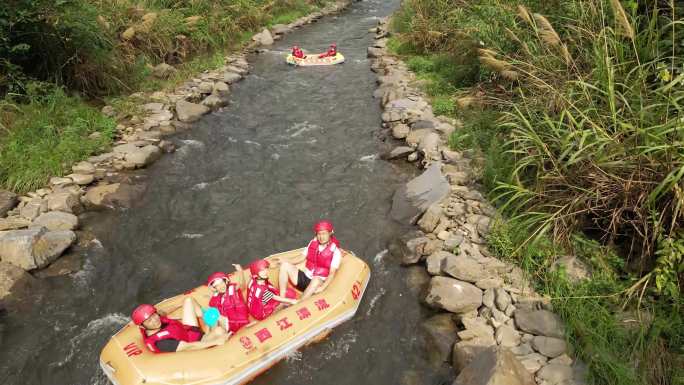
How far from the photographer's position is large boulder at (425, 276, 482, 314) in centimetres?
580

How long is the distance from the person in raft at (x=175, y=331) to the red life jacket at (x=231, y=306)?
187mm

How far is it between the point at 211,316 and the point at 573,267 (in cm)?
439

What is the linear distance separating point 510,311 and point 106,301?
519 cm

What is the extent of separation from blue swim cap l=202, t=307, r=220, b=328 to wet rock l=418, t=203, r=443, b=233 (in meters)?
3.48

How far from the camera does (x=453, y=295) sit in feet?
19.4

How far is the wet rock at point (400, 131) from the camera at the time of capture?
34.5 feet

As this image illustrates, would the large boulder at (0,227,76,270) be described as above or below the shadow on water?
above

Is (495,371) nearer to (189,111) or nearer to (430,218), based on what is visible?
(430,218)

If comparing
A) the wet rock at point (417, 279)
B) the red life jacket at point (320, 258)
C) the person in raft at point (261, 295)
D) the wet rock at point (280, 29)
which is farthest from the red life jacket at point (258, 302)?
the wet rock at point (280, 29)

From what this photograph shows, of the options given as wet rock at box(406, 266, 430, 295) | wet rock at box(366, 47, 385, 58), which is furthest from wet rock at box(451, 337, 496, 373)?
wet rock at box(366, 47, 385, 58)

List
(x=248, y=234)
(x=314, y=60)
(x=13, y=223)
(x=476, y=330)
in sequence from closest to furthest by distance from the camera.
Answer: (x=476, y=330) → (x=13, y=223) → (x=248, y=234) → (x=314, y=60)

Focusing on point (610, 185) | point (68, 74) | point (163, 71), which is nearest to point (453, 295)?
point (610, 185)

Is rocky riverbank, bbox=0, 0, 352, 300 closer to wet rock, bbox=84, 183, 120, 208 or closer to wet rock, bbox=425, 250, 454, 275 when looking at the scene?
wet rock, bbox=84, 183, 120, 208

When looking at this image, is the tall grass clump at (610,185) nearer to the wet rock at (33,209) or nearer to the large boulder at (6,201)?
the wet rock at (33,209)
